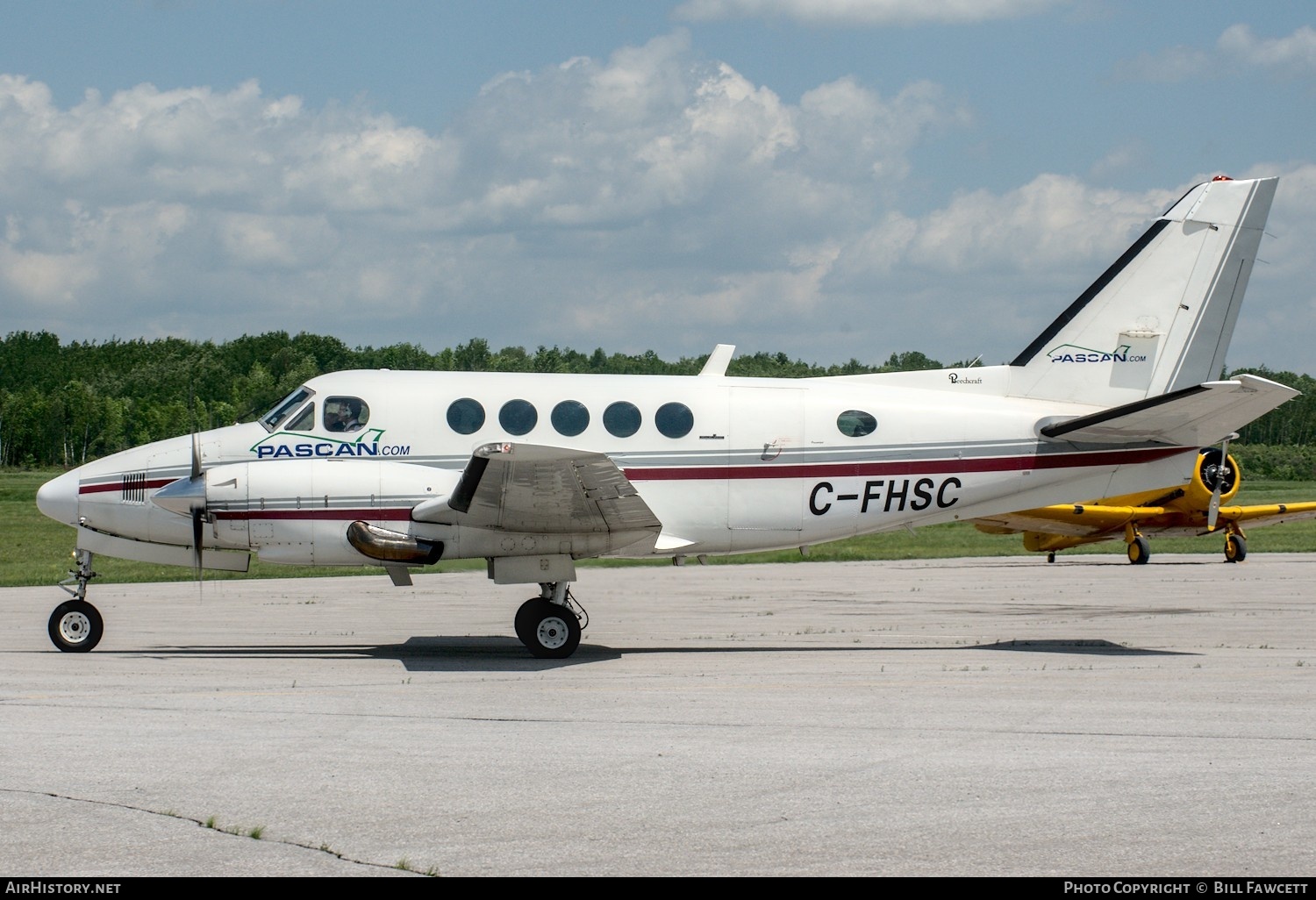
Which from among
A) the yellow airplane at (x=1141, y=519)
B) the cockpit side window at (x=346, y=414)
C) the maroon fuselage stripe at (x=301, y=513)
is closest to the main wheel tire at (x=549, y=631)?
the maroon fuselage stripe at (x=301, y=513)

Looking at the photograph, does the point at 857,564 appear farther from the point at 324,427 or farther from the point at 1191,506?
the point at 324,427

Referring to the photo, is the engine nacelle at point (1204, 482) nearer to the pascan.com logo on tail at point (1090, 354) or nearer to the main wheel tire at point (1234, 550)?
the main wheel tire at point (1234, 550)

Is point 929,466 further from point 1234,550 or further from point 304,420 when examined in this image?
point 1234,550

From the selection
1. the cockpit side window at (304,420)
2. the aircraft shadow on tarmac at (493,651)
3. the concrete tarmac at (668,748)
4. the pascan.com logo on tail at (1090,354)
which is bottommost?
the concrete tarmac at (668,748)

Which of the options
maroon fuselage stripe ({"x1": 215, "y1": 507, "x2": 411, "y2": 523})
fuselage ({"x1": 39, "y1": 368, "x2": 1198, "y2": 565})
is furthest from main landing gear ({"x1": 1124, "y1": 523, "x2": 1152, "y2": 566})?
maroon fuselage stripe ({"x1": 215, "y1": 507, "x2": 411, "y2": 523})

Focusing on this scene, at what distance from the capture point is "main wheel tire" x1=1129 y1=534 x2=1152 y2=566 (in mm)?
30125

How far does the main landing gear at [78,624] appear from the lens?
46.0 ft

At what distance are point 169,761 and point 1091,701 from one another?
24.7 feet

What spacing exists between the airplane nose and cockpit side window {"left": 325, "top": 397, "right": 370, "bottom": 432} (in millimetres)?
2970

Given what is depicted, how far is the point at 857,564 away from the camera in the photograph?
30984 mm

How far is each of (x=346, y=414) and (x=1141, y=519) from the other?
895 inches

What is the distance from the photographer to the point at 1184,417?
13.9 metres

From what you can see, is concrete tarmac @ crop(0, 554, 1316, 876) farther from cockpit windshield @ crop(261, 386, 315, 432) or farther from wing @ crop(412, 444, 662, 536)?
cockpit windshield @ crop(261, 386, 315, 432)

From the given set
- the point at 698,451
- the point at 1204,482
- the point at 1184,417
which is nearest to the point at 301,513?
the point at 698,451
